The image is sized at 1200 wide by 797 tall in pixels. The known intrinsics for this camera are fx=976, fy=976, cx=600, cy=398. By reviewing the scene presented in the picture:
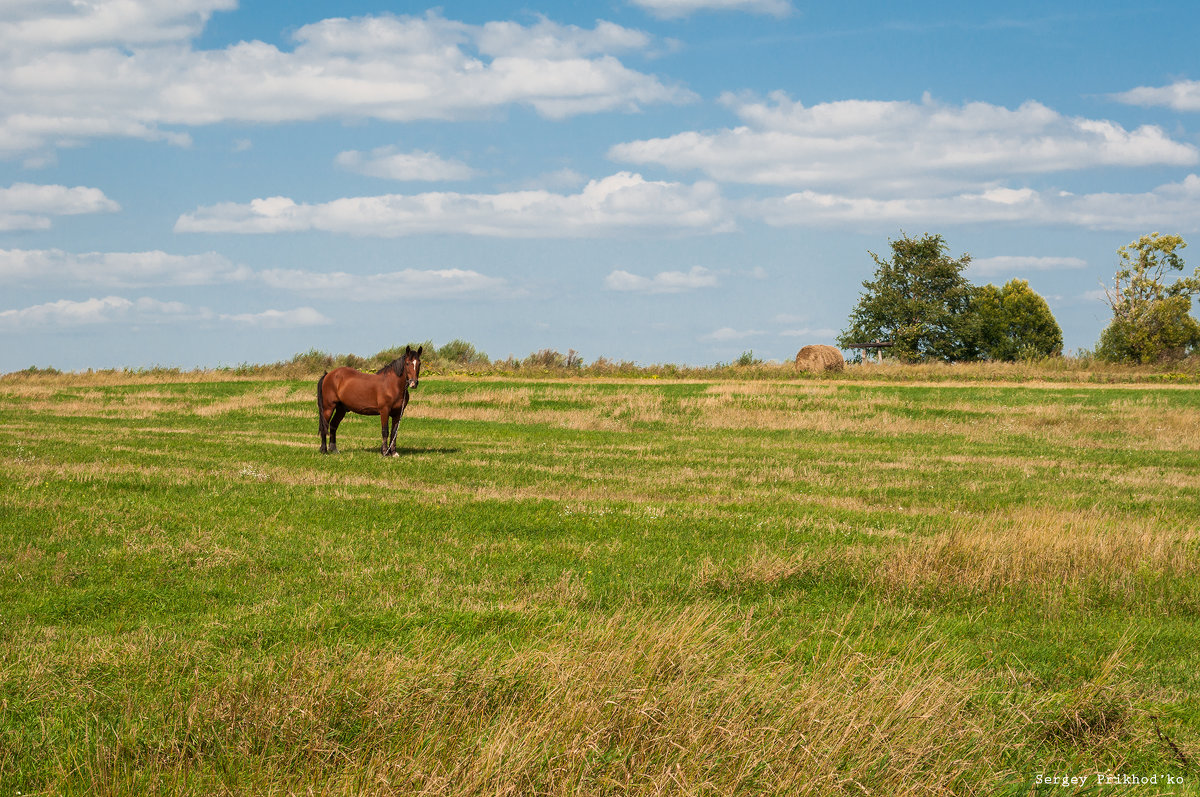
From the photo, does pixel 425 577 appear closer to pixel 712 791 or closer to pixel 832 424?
pixel 712 791

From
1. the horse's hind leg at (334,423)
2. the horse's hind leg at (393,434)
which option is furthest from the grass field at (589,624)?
the horse's hind leg at (393,434)

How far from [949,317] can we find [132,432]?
6980 centimetres

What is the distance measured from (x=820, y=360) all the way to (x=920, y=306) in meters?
24.0

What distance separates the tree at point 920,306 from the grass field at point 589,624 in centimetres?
6176

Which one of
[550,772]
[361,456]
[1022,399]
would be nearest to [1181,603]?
[550,772]

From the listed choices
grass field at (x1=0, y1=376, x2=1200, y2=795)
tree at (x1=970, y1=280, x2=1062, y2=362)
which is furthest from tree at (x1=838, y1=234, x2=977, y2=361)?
grass field at (x1=0, y1=376, x2=1200, y2=795)

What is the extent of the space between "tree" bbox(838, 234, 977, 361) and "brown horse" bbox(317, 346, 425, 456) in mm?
Result: 66487

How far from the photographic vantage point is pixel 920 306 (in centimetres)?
8475

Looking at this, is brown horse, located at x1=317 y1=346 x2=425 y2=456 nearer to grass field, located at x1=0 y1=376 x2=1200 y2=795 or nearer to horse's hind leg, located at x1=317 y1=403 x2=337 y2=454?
horse's hind leg, located at x1=317 y1=403 x2=337 y2=454

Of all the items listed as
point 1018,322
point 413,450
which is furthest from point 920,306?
point 413,450

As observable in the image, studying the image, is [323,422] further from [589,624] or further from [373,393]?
[589,624]

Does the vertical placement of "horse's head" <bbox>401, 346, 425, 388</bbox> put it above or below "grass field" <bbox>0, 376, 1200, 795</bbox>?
above

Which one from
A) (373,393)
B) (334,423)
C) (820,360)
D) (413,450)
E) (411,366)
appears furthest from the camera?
(820,360)

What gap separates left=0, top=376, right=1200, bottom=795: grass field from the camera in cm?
612
